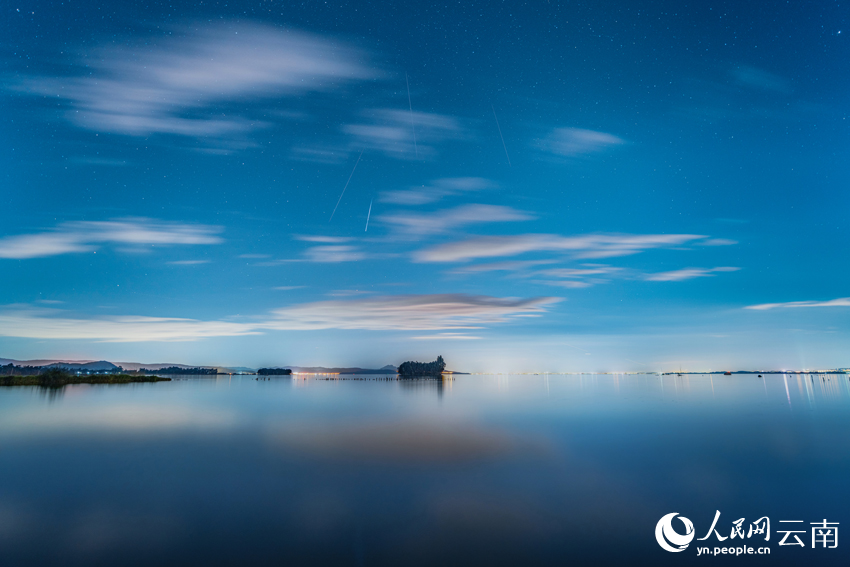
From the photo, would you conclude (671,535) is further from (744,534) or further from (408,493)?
(408,493)

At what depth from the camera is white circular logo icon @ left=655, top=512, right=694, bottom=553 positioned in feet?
38.0

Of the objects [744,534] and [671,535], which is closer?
[671,535]

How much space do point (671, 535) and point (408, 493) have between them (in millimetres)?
8690

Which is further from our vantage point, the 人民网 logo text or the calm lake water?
the 人民网 logo text

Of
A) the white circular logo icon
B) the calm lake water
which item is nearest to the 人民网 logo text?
the white circular logo icon

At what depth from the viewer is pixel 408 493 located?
16.0 m

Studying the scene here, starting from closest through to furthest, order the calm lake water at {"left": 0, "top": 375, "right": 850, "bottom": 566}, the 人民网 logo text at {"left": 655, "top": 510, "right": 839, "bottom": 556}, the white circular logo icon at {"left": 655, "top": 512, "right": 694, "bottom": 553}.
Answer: the calm lake water at {"left": 0, "top": 375, "right": 850, "bottom": 566}, the 人民网 logo text at {"left": 655, "top": 510, "right": 839, "bottom": 556}, the white circular logo icon at {"left": 655, "top": 512, "right": 694, "bottom": 553}

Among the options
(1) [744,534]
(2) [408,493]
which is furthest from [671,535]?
(2) [408,493]

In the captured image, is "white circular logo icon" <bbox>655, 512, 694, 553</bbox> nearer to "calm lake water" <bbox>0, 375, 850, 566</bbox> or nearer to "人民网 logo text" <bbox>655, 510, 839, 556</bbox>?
"人民网 logo text" <bbox>655, 510, 839, 556</bbox>

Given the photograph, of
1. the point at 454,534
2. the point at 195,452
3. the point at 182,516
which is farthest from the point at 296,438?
the point at 454,534

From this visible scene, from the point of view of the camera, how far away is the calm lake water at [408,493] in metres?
11.1

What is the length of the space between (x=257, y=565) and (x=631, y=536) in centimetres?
1022

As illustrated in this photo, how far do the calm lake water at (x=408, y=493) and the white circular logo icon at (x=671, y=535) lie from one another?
22 cm

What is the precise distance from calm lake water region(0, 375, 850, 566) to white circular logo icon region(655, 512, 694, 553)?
220 mm
